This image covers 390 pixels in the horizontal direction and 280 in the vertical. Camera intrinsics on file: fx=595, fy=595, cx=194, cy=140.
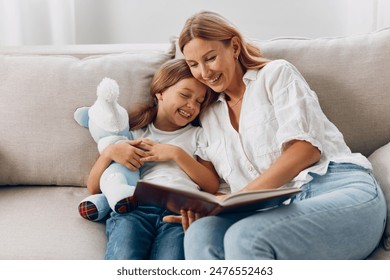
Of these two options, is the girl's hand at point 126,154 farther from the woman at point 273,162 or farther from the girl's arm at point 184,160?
the woman at point 273,162

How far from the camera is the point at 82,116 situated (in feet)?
5.43

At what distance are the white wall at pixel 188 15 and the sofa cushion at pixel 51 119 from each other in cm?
61

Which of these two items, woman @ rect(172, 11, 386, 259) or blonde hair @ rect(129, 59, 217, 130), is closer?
woman @ rect(172, 11, 386, 259)

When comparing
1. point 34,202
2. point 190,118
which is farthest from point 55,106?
point 190,118

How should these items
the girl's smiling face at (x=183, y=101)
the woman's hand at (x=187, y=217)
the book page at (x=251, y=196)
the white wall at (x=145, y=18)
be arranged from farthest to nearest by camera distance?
the white wall at (x=145, y=18) < the girl's smiling face at (x=183, y=101) < the woman's hand at (x=187, y=217) < the book page at (x=251, y=196)

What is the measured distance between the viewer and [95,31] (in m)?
2.34

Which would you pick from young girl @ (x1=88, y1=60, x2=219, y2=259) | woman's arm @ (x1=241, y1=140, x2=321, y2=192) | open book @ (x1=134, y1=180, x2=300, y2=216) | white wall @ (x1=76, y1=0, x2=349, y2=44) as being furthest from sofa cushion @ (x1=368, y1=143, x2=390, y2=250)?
white wall @ (x1=76, y1=0, x2=349, y2=44)

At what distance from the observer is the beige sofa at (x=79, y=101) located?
65.2 inches

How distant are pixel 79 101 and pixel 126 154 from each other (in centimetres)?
26

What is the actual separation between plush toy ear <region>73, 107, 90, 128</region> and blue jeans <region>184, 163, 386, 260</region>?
0.52 metres

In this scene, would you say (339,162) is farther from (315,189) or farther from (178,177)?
(178,177)

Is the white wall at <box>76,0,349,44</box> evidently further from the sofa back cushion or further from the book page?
the book page

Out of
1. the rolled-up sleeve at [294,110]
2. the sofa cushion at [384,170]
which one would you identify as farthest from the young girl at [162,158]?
the sofa cushion at [384,170]

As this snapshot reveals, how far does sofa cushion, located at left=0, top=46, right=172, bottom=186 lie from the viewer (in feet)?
5.55
